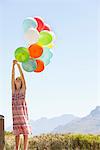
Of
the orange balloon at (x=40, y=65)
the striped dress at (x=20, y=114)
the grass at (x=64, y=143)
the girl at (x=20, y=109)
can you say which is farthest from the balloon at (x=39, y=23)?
the grass at (x=64, y=143)

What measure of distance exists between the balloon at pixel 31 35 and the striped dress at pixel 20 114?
2.22 ft

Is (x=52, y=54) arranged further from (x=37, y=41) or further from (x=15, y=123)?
(x=15, y=123)

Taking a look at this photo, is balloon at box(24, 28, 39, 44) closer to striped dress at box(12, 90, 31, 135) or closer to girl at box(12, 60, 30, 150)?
girl at box(12, 60, 30, 150)

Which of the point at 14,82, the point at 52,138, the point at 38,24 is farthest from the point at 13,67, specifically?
the point at 52,138

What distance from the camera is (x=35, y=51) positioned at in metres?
6.33

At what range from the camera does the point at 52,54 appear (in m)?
6.50

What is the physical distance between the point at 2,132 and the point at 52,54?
118 cm

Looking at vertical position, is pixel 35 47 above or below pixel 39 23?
below

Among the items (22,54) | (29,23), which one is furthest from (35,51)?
(29,23)

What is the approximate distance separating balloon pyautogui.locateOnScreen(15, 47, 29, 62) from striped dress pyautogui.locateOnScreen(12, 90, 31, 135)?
1.42 feet

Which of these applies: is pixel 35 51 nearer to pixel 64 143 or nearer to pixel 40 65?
pixel 40 65

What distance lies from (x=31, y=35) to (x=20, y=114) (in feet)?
3.27

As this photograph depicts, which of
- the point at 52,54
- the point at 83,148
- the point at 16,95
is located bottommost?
the point at 83,148

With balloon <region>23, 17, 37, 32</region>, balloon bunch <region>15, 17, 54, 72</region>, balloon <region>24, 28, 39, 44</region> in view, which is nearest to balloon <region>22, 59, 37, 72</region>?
balloon bunch <region>15, 17, 54, 72</region>
